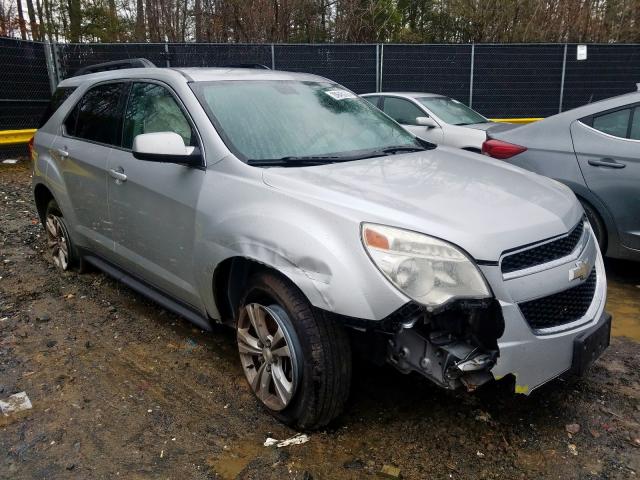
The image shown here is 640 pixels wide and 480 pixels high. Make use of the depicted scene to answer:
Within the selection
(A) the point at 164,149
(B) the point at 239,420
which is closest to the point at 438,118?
(A) the point at 164,149

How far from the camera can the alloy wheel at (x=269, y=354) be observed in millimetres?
2582

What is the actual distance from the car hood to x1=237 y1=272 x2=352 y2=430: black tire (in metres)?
0.44

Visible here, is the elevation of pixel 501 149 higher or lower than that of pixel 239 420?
higher

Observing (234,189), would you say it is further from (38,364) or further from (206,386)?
(38,364)

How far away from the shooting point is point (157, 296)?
11.9ft

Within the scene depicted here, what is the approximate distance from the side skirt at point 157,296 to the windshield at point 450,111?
18.8 feet

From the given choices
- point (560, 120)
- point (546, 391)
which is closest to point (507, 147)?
point (560, 120)

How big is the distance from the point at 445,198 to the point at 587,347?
0.90m

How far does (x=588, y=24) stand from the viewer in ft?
54.6

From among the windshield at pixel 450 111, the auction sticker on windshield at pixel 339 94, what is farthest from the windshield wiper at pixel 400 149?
A: the windshield at pixel 450 111

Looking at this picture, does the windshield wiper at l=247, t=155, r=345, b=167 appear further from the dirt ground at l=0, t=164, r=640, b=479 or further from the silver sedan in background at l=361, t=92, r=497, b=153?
the silver sedan in background at l=361, t=92, r=497, b=153

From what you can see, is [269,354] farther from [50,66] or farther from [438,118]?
[50,66]

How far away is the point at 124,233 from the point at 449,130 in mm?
5656

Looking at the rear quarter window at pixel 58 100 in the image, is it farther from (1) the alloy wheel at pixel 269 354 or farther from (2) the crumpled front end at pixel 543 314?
(2) the crumpled front end at pixel 543 314
